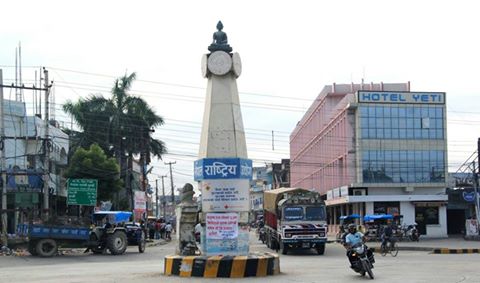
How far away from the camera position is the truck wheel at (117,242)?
34.8 metres

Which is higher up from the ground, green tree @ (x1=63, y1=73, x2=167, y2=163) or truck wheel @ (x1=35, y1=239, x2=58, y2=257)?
green tree @ (x1=63, y1=73, x2=167, y2=163)

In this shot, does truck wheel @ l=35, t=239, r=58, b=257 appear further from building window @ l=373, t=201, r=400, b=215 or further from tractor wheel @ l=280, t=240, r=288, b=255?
building window @ l=373, t=201, r=400, b=215

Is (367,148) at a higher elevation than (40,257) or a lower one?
higher

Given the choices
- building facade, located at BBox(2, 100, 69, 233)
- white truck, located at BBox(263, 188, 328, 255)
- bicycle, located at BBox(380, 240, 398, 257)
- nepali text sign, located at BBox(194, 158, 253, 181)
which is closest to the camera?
nepali text sign, located at BBox(194, 158, 253, 181)

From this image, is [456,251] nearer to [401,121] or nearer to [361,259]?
[361,259]

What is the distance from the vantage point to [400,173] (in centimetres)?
6047

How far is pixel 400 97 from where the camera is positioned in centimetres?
6081

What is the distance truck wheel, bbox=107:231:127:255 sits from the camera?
34750 mm

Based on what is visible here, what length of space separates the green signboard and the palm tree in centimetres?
1528

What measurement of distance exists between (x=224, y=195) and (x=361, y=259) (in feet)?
14.0

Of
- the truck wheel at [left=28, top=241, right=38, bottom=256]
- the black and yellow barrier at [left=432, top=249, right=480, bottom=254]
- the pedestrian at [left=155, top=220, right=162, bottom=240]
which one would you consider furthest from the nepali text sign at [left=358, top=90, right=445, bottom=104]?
the truck wheel at [left=28, top=241, right=38, bottom=256]

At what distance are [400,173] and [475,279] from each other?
42.9 meters

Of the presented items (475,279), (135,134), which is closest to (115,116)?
(135,134)

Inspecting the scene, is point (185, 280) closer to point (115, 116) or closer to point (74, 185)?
point (74, 185)
